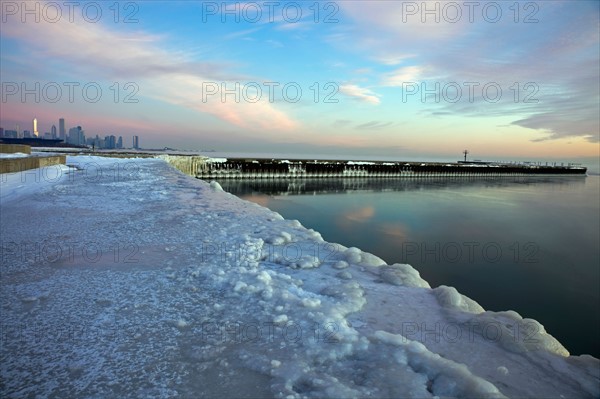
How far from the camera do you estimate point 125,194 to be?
392 inches

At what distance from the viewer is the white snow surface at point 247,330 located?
6.61ft

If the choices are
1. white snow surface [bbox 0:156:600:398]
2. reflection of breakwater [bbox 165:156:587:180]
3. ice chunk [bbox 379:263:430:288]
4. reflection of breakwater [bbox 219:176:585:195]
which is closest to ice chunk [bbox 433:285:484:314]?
white snow surface [bbox 0:156:600:398]

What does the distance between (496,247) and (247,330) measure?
11138 mm

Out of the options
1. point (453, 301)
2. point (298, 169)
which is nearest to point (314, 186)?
point (298, 169)

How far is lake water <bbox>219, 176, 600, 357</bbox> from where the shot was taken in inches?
266

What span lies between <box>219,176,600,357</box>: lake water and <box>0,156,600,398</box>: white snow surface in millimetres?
3808

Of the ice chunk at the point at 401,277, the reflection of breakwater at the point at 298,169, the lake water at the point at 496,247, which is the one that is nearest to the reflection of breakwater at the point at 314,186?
the reflection of breakwater at the point at 298,169

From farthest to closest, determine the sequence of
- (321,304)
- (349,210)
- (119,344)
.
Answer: (349,210) < (321,304) < (119,344)

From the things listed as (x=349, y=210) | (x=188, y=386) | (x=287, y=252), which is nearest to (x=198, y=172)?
(x=349, y=210)

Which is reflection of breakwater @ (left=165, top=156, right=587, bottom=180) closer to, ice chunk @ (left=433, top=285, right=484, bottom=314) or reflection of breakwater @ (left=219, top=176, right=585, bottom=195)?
reflection of breakwater @ (left=219, top=176, right=585, bottom=195)

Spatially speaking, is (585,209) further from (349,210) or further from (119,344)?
(119,344)

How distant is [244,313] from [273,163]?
39.9 meters

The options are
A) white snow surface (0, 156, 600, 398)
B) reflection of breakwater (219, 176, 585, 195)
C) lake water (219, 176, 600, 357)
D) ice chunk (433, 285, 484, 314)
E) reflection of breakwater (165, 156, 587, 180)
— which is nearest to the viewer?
white snow surface (0, 156, 600, 398)

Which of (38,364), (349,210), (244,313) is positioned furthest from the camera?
(349,210)
